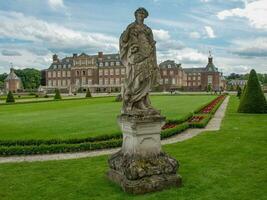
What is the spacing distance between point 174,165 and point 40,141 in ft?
19.2

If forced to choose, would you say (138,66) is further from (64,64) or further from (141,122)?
(64,64)

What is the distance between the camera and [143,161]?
6.22 meters

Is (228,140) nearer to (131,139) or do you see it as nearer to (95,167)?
(95,167)

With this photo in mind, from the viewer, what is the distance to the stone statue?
6.30 meters

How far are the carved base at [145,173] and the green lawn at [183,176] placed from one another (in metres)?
0.15

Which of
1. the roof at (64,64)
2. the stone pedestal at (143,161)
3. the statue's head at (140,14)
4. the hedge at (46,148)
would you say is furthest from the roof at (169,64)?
the stone pedestal at (143,161)

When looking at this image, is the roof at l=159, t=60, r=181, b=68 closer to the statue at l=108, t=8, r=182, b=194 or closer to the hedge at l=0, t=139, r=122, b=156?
the hedge at l=0, t=139, r=122, b=156

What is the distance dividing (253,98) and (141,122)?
17.1m

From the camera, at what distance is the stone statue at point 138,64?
20.7ft

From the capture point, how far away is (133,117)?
6105mm

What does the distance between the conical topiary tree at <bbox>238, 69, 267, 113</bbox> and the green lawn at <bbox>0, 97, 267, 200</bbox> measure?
1150cm

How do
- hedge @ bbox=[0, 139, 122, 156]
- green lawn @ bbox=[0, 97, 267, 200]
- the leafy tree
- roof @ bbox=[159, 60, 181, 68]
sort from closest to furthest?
green lawn @ bbox=[0, 97, 267, 200]
hedge @ bbox=[0, 139, 122, 156]
roof @ bbox=[159, 60, 181, 68]
the leafy tree

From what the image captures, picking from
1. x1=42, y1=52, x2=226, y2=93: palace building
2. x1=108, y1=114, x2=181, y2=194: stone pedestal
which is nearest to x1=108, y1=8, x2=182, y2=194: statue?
x1=108, y1=114, x2=181, y2=194: stone pedestal

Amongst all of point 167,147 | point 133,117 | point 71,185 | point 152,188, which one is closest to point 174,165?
point 152,188
